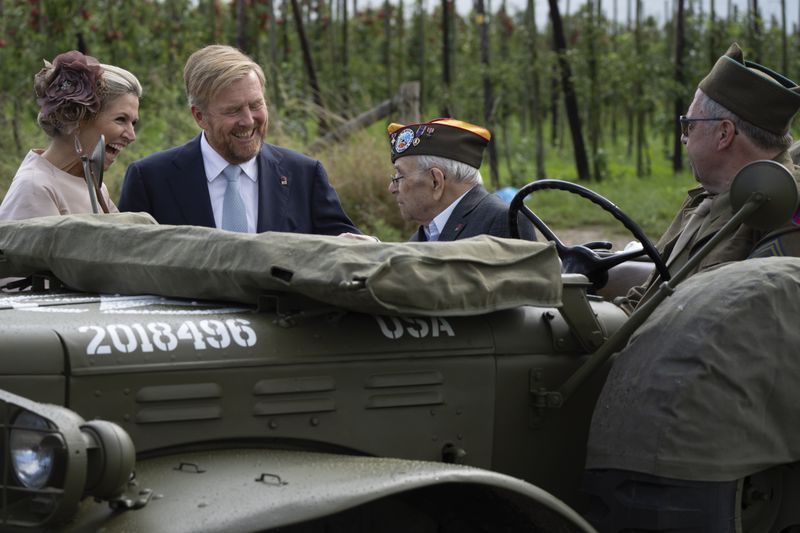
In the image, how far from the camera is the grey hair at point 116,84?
4664mm

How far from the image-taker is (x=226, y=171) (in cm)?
484

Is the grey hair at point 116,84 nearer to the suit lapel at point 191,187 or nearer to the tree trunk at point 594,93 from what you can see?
the suit lapel at point 191,187

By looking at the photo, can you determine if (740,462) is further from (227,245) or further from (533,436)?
(227,245)

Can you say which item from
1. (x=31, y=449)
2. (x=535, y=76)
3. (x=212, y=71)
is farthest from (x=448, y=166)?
(x=535, y=76)

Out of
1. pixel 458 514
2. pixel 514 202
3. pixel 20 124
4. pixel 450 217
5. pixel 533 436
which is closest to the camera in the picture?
pixel 458 514

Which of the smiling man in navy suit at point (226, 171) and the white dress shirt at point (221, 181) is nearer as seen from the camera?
the smiling man in navy suit at point (226, 171)

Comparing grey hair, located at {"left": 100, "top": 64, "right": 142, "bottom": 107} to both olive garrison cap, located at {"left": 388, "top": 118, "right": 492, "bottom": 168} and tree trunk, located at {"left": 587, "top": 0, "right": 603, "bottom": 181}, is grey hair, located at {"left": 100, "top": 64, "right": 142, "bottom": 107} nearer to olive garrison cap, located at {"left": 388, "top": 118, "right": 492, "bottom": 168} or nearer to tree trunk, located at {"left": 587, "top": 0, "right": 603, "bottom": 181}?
olive garrison cap, located at {"left": 388, "top": 118, "right": 492, "bottom": 168}

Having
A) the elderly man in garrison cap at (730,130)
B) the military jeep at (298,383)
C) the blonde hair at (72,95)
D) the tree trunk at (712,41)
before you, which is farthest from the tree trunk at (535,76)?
the military jeep at (298,383)

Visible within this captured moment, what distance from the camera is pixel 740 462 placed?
9.71ft

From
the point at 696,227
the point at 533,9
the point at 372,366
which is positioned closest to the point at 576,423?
the point at 372,366

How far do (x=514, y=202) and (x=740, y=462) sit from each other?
1161 millimetres

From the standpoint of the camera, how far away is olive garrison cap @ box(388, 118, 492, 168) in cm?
477

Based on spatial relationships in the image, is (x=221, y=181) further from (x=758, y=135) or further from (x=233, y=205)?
(x=758, y=135)

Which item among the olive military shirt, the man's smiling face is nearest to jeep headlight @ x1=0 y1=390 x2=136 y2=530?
the olive military shirt
